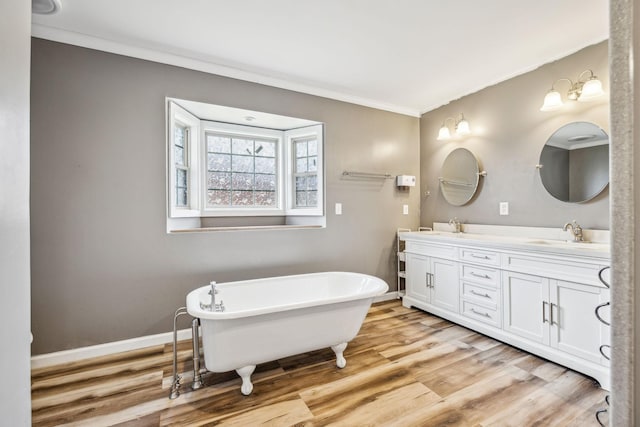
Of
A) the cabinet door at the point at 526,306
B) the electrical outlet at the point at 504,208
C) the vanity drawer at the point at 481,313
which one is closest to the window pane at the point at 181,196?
the vanity drawer at the point at 481,313

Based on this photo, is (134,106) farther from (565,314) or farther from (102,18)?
(565,314)

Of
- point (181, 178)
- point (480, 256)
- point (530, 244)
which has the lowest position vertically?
point (480, 256)

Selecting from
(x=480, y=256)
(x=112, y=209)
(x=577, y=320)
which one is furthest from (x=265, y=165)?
(x=577, y=320)

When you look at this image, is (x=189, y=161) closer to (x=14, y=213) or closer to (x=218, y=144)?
(x=218, y=144)

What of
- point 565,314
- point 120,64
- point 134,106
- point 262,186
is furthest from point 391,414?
point 120,64

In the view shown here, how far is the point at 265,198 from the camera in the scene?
3527 mm

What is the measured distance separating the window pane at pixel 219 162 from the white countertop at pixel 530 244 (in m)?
2.14

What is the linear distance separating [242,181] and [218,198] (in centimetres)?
33

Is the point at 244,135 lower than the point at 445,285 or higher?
higher

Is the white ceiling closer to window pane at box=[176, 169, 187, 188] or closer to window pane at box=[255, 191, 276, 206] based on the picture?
window pane at box=[176, 169, 187, 188]

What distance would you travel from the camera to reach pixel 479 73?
289cm

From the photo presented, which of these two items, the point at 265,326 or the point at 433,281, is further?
the point at 433,281

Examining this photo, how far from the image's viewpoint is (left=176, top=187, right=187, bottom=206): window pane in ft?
9.45

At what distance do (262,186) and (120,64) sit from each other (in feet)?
5.58
